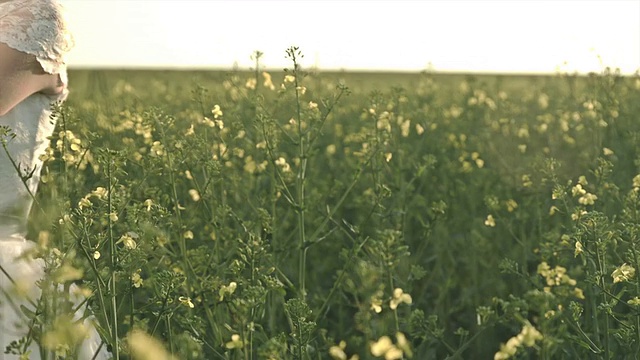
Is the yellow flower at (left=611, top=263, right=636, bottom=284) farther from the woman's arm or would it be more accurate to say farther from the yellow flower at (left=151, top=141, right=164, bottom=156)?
the woman's arm

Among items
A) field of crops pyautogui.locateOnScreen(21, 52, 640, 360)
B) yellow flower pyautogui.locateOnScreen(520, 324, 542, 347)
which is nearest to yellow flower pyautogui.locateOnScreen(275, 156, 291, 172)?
field of crops pyautogui.locateOnScreen(21, 52, 640, 360)

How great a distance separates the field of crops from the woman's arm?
0.57 feet

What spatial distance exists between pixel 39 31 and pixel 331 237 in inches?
70.0

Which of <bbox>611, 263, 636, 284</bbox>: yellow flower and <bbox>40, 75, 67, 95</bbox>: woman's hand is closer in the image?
<bbox>611, 263, 636, 284</bbox>: yellow flower

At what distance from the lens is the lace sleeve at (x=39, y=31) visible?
10.2 ft

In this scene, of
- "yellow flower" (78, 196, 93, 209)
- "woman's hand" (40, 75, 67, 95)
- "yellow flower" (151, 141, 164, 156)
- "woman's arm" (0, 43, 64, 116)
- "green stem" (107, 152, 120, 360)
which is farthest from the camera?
"woman's hand" (40, 75, 67, 95)

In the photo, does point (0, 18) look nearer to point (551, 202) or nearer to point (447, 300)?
point (447, 300)

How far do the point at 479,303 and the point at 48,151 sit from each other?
1996mm

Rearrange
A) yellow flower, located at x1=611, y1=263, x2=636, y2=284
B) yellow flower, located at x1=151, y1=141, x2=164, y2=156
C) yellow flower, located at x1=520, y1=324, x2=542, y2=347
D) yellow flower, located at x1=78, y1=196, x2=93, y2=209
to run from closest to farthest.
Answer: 1. yellow flower, located at x1=520, y1=324, x2=542, y2=347
2. yellow flower, located at x1=78, y1=196, x2=93, y2=209
3. yellow flower, located at x1=611, y1=263, x2=636, y2=284
4. yellow flower, located at x1=151, y1=141, x2=164, y2=156

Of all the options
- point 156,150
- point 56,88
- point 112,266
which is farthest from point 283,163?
point 112,266

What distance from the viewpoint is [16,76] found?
3.08 meters

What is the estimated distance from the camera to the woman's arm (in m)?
3.05

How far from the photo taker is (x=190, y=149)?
2.95 meters

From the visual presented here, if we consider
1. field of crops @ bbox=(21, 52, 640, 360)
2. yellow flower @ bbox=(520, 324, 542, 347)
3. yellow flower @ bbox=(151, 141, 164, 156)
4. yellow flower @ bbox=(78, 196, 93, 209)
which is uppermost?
yellow flower @ bbox=(151, 141, 164, 156)
